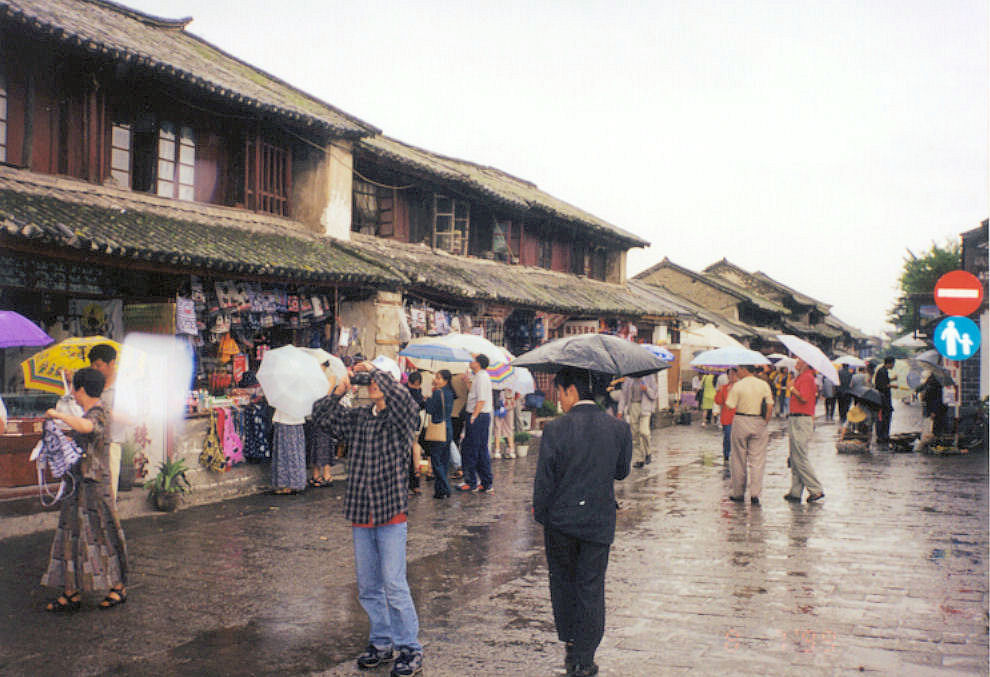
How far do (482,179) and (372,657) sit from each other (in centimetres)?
1980

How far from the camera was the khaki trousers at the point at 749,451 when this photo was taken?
34.6 feet

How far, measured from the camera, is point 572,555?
4.86 meters

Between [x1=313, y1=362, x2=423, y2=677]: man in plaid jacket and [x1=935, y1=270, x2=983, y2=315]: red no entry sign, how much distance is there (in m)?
7.23

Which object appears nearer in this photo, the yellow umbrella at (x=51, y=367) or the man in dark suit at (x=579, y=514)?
the man in dark suit at (x=579, y=514)

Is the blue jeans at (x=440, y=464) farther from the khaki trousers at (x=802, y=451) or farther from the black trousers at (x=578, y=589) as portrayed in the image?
the black trousers at (x=578, y=589)

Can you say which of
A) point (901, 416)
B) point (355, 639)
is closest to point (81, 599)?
point (355, 639)

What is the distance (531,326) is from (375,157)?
6592 millimetres

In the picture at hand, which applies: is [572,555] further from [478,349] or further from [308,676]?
[478,349]

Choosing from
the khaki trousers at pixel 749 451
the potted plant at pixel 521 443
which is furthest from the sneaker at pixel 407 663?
the potted plant at pixel 521 443

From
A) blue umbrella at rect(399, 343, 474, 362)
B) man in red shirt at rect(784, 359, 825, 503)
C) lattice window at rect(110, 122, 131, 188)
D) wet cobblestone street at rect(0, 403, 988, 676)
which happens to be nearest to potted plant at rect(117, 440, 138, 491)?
wet cobblestone street at rect(0, 403, 988, 676)

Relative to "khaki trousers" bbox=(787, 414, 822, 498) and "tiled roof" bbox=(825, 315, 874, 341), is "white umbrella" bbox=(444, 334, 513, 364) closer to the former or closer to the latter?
"khaki trousers" bbox=(787, 414, 822, 498)

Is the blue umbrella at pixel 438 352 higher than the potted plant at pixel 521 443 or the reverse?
higher

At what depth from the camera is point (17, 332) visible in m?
7.29

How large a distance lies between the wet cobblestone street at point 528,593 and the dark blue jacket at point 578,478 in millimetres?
923
